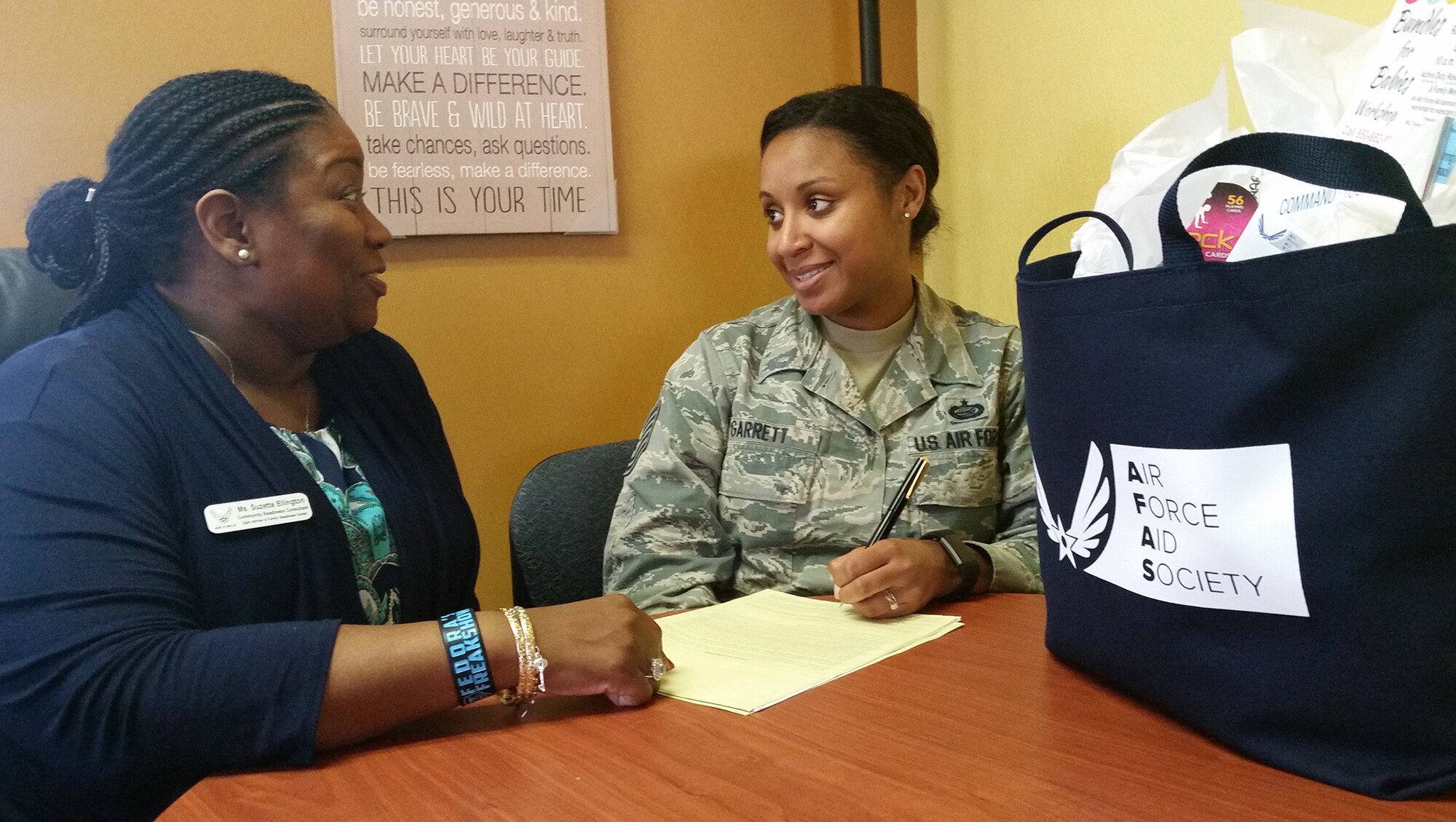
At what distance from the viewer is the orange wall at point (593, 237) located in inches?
63.7

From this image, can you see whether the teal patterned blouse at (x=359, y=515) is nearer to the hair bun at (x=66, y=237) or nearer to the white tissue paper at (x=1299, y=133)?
the hair bun at (x=66, y=237)

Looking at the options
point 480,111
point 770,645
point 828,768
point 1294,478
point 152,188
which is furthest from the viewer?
point 480,111

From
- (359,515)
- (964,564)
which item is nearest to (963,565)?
(964,564)

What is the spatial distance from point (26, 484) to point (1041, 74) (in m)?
1.66

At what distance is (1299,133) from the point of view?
27.4 inches

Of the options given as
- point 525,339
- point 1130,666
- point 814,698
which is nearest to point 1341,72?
point 1130,666

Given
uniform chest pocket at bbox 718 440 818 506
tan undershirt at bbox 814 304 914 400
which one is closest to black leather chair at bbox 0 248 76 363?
uniform chest pocket at bbox 718 440 818 506

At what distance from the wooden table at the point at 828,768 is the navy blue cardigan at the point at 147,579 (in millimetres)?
77

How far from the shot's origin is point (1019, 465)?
4.77 feet

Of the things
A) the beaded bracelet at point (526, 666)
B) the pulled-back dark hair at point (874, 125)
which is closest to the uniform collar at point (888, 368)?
the pulled-back dark hair at point (874, 125)

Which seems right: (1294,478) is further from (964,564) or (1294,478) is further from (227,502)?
(227,502)

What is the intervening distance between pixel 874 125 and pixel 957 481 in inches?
23.2

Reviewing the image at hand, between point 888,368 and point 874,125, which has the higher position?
point 874,125

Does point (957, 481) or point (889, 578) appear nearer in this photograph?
point (889, 578)
